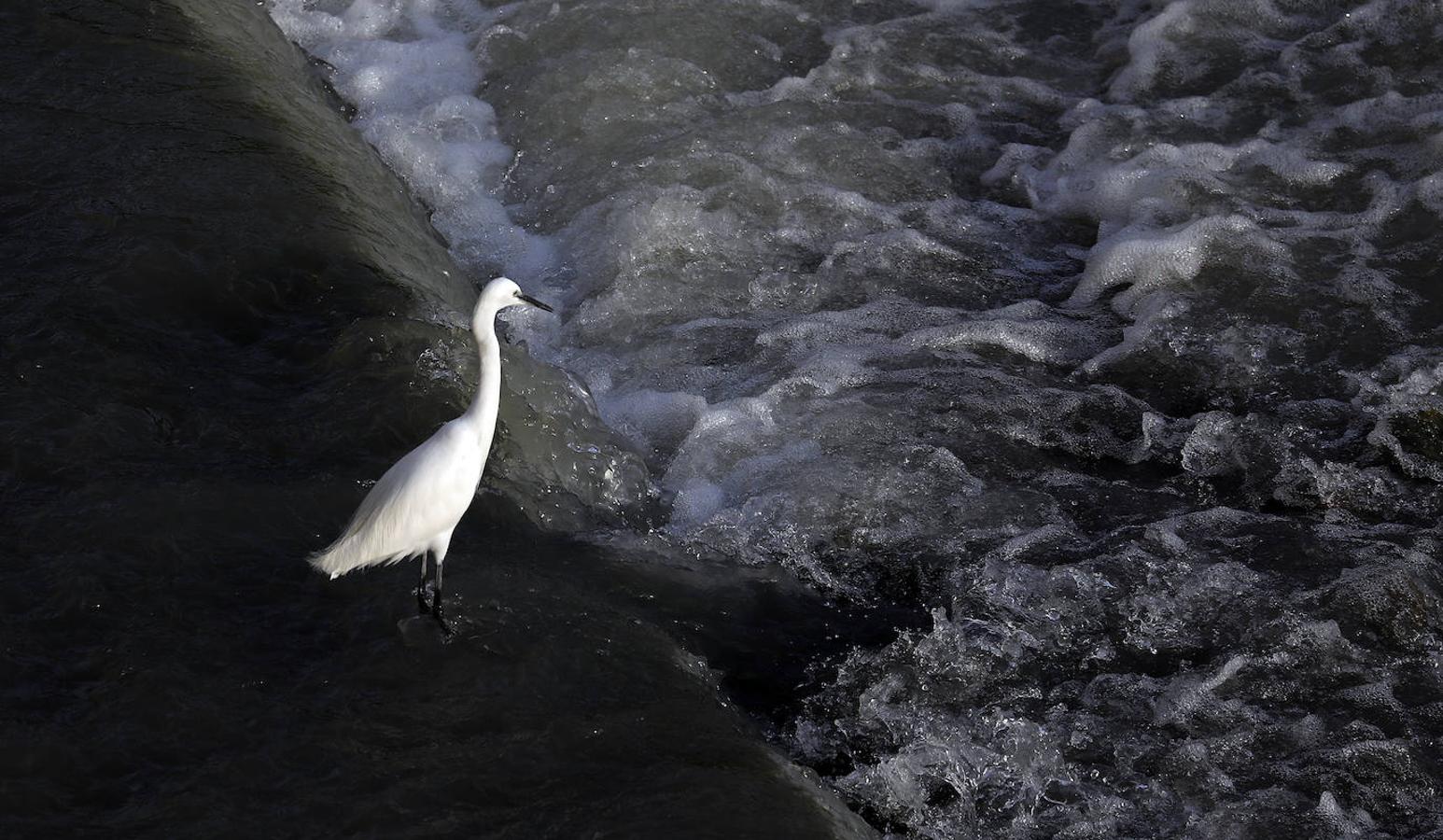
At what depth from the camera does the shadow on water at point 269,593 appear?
10.0 ft

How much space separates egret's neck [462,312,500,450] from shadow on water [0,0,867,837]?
481mm

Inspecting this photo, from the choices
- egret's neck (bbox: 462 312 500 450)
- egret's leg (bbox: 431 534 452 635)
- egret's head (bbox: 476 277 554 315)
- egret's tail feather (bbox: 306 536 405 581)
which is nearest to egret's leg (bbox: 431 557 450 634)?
egret's leg (bbox: 431 534 452 635)

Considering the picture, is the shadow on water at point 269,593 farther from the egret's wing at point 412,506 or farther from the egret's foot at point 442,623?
the egret's wing at point 412,506

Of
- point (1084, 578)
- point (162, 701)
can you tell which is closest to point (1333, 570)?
point (1084, 578)

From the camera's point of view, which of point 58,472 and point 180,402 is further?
point 180,402

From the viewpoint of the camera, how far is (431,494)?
11.1 ft

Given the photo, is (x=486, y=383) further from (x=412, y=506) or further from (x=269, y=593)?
(x=269, y=593)

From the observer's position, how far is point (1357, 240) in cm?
602

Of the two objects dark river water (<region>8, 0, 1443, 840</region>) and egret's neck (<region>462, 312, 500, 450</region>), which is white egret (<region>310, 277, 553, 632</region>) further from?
dark river water (<region>8, 0, 1443, 840</region>)

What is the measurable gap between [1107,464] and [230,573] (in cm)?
302

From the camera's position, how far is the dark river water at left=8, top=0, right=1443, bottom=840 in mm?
3309

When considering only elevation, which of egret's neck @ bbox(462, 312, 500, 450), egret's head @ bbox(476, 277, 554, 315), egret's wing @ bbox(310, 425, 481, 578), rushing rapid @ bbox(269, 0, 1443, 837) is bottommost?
rushing rapid @ bbox(269, 0, 1443, 837)

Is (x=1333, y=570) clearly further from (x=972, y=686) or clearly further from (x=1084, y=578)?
(x=972, y=686)

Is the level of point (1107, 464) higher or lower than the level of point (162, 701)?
lower
